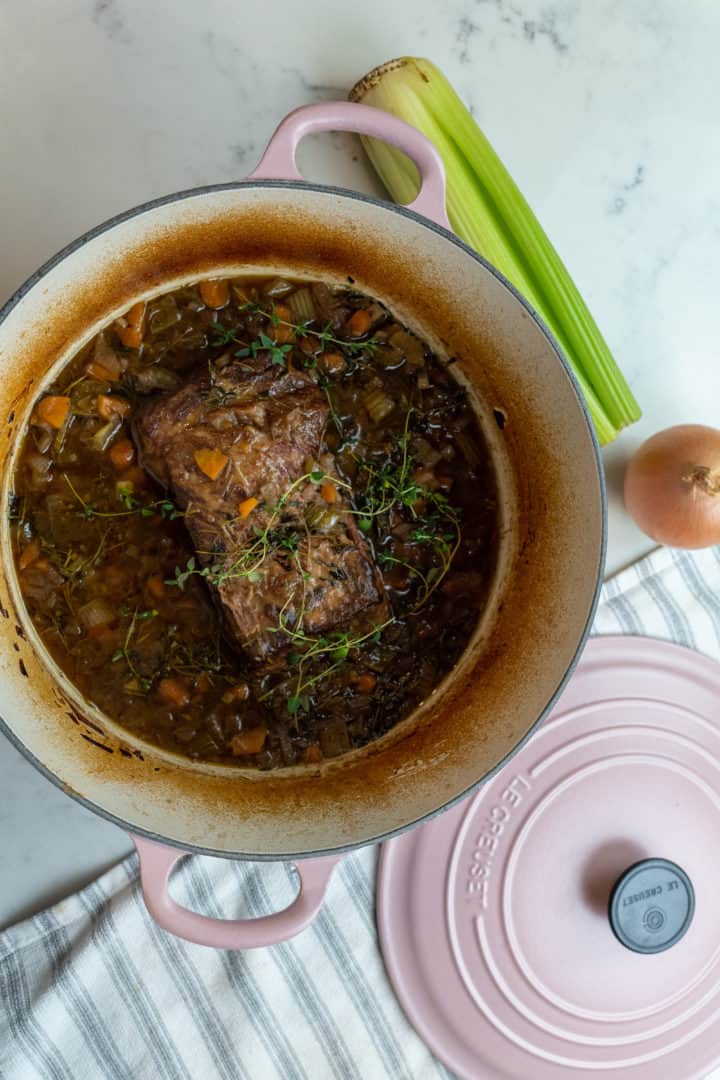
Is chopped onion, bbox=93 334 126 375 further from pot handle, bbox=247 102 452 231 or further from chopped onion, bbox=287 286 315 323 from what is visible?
pot handle, bbox=247 102 452 231

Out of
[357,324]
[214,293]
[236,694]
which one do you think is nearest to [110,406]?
[214,293]

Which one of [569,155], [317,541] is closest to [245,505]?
[317,541]

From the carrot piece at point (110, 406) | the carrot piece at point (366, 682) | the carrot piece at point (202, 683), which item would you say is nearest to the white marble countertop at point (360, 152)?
the carrot piece at point (110, 406)

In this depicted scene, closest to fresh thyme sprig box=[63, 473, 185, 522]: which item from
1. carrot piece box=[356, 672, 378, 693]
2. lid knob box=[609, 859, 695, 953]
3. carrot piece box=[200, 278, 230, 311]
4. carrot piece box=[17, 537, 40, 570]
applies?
carrot piece box=[17, 537, 40, 570]

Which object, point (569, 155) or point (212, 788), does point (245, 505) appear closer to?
point (212, 788)

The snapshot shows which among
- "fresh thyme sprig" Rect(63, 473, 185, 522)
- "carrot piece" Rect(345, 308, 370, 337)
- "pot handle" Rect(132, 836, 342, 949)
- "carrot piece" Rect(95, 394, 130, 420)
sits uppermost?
"carrot piece" Rect(95, 394, 130, 420)

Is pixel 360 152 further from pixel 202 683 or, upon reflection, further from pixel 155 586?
pixel 202 683

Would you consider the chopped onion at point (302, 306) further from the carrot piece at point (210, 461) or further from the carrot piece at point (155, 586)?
the carrot piece at point (155, 586)
